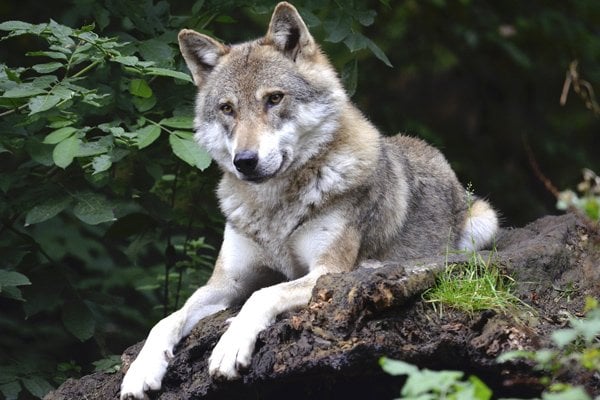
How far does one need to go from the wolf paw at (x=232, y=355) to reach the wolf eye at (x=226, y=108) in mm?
1672

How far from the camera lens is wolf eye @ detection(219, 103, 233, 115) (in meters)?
5.90

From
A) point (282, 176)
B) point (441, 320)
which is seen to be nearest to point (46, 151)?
point (282, 176)

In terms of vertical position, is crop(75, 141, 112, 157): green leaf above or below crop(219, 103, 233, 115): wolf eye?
below

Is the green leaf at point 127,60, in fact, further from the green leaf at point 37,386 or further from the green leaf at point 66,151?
the green leaf at point 37,386

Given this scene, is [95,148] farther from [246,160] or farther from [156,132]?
[246,160]

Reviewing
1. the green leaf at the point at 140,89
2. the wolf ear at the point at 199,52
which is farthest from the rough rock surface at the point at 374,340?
the wolf ear at the point at 199,52

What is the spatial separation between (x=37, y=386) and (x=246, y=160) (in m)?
2.11

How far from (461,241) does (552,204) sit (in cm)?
570

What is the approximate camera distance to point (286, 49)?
20.1 ft

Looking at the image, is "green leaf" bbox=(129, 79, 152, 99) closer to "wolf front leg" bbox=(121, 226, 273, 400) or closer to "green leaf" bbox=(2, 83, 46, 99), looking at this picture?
"green leaf" bbox=(2, 83, 46, 99)

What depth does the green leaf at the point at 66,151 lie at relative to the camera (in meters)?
5.34

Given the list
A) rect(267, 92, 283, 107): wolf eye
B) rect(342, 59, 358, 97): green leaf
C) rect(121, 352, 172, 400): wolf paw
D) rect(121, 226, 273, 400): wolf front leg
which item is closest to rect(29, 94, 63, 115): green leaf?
rect(267, 92, 283, 107): wolf eye

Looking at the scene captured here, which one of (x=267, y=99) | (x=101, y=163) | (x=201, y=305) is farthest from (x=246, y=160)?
(x=201, y=305)

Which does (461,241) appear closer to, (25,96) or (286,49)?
(286,49)
